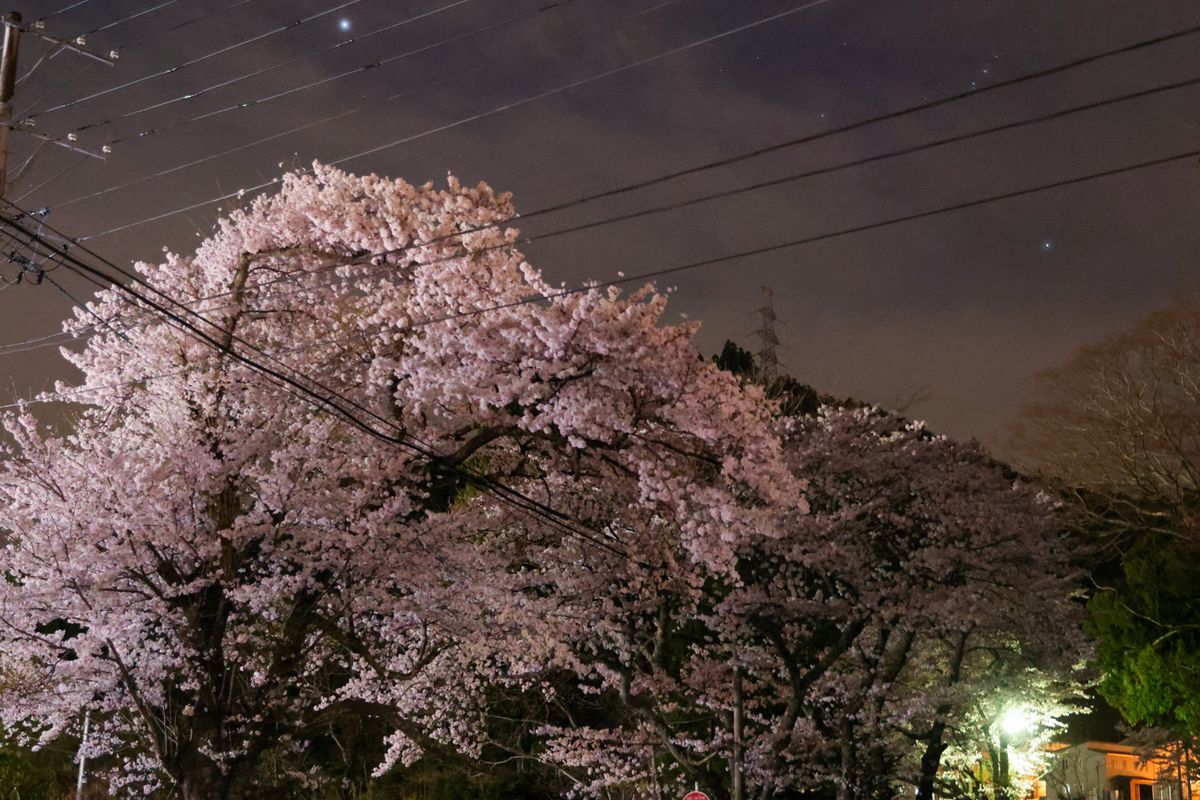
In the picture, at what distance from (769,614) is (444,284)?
9.46 meters

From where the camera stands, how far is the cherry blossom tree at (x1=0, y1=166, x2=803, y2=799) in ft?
41.6

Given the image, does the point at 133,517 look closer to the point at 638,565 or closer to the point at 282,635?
the point at 282,635

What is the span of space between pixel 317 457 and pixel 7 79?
5.80 m

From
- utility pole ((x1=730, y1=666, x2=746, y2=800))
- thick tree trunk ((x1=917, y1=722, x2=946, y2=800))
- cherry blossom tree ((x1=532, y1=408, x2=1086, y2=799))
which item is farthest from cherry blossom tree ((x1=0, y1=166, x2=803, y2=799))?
thick tree trunk ((x1=917, y1=722, x2=946, y2=800))

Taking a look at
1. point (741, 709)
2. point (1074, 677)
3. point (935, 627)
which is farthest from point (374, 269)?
point (1074, 677)

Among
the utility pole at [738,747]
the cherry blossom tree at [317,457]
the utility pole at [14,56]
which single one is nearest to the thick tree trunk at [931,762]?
the utility pole at [738,747]

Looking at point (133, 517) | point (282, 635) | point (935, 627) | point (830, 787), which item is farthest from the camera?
point (830, 787)

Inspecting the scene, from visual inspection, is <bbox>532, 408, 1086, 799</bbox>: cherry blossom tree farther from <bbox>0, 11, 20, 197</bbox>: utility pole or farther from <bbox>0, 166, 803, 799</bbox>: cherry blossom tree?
<bbox>0, 11, 20, 197</bbox>: utility pole

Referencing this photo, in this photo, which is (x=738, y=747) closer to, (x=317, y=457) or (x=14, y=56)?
(x=317, y=457)

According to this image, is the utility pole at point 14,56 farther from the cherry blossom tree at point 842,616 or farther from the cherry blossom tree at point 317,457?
the cherry blossom tree at point 842,616

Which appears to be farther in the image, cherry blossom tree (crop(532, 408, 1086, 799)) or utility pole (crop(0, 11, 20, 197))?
cherry blossom tree (crop(532, 408, 1086, 799))

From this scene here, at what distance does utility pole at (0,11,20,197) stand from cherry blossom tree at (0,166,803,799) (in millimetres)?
4074

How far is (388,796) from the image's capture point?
25.2m

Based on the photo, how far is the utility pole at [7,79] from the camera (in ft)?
27.7
